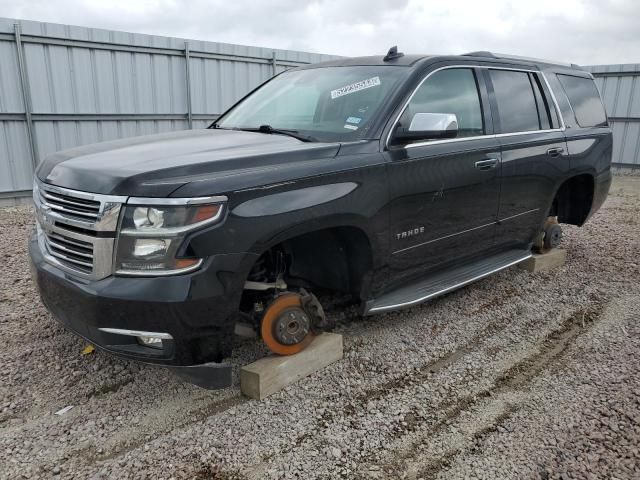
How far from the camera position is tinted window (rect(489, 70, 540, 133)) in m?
4.20

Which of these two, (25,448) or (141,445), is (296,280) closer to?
(141,445)

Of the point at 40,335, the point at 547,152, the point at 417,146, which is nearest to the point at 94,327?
the point at 40,335

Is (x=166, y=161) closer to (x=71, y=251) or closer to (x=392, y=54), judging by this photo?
(x=71, y=251)

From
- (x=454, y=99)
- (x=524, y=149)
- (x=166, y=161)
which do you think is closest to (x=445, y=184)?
(x=454, y=99)

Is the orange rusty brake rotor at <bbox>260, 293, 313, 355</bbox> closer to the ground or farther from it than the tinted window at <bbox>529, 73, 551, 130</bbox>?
closer to the ground

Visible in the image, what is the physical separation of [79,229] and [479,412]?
232cm

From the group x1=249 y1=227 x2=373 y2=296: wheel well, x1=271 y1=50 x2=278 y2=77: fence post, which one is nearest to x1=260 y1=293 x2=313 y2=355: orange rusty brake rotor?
x1=249 y1=227 x2=373 y2=296: wheel well

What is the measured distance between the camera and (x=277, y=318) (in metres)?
2.99

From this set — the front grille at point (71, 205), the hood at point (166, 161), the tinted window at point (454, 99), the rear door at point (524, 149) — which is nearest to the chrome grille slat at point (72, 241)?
the front grille at point (71, 205)

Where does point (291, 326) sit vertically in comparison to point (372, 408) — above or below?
above

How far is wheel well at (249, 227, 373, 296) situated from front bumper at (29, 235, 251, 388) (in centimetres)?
47

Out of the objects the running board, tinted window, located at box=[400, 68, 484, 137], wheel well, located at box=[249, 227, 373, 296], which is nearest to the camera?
wheel well, located at box=[249, 227, 373, 296]

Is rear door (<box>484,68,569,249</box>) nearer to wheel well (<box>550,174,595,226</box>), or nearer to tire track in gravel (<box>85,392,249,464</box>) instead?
wheel well (<box>550,174,595,226</box>)

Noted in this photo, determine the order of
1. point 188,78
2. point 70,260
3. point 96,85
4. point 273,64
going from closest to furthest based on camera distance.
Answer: point 70,260 < point 96,85 < point 188,78 < point 273,64
